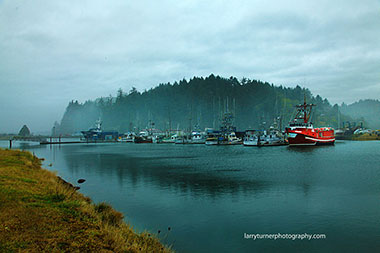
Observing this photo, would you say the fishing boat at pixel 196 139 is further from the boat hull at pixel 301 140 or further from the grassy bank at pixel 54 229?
the grassy bank at pixel 54 229

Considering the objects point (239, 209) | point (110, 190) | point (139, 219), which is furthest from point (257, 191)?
point (110, 190)

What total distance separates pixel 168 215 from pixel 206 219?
2.81 metres

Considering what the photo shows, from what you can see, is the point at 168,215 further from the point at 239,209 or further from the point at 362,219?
the point at 362,219

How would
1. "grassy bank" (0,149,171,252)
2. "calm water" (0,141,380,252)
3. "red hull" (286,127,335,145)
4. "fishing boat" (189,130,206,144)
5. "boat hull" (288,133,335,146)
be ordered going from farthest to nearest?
"fishing boat" (189,130,206,144) → "boat hull" (288,133,335,146) → "red hull" (286,127,335,145) → "calm water" (0,141,380,252) → "grassy bank" (0,149,171,252)

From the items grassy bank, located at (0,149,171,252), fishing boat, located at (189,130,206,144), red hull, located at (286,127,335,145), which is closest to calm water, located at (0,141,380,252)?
grassy bank, located at (0,149,171,252)

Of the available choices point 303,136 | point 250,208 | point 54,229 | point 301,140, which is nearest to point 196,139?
point 301,140

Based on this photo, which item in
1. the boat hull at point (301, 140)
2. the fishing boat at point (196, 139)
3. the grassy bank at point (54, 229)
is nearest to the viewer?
the grassy bank at point (54, 229)

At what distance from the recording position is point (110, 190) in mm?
28078

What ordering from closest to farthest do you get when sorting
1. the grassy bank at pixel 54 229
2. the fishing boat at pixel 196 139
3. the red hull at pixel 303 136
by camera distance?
the grassy bank at pixel 54 229 < the red hull at pixel 303 136 < the fishing boat at pixel 196 139

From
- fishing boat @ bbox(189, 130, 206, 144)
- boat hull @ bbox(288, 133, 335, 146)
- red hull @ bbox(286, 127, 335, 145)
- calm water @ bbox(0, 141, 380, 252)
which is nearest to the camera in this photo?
calm water @ bbox(0, 141, 380, 252)

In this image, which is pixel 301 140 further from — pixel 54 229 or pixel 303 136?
pixel 54 229

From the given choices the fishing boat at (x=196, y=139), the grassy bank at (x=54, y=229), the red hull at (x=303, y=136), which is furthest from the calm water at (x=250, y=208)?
the fishing boat at (x=196, y=139)

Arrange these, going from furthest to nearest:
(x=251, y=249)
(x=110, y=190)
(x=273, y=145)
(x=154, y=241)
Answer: (x=273, y=145) → (x=110, y=190) → (x=251, y=249) → (x=154, y=241)

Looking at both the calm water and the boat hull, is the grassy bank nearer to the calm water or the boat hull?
the calm water
